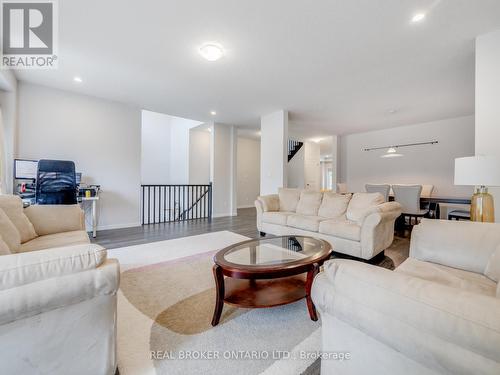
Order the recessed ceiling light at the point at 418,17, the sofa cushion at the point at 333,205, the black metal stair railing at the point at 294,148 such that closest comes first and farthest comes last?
1. the recessed ceiling light at the point at 418,17
2. the sofa cushion at the point at 333,205
3. the black metal stair railing at the point at 294,148

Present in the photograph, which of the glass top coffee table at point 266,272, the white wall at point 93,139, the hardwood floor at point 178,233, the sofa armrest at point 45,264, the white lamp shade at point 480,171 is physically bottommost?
the hardwood floor at point 178,233

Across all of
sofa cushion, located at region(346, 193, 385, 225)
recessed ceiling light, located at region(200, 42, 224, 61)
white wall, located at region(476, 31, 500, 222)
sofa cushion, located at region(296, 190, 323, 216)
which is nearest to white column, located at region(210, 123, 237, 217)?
sofa cushion, located at region(296, 190, 323, 216)

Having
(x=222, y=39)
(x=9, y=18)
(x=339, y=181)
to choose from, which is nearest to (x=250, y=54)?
(x=222, y=39)

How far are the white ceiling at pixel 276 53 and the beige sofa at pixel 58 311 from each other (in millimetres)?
2268

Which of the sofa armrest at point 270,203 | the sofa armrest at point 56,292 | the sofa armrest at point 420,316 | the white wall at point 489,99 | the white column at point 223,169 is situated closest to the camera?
the sofa armrest at point 420,316

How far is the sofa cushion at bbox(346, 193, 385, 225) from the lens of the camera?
10.5 ft

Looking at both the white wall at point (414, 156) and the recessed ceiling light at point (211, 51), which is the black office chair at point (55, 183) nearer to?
the recessed ceiling light at point (211, 51)

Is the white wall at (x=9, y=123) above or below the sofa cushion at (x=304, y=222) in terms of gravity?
above

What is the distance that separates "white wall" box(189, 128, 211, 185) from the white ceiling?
9.06 ft

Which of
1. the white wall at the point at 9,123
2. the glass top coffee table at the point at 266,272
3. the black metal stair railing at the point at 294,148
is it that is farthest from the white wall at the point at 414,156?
the white wall at the point at 9,123

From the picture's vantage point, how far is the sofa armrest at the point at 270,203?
13.8 ft

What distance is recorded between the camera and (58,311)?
0.93 meters

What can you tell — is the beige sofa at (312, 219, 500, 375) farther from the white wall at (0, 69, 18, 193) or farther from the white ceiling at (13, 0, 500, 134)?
the white wall at (0, 69, 18, 193)

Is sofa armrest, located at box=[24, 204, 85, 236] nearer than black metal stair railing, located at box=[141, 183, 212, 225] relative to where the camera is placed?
Yes
